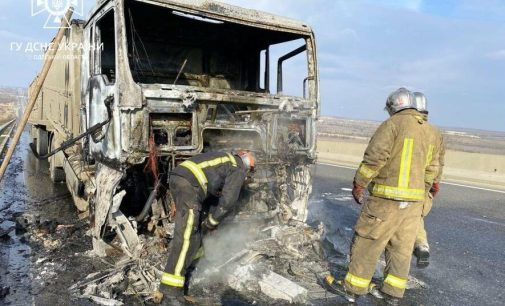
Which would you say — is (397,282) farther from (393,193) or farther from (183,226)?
(183,226)

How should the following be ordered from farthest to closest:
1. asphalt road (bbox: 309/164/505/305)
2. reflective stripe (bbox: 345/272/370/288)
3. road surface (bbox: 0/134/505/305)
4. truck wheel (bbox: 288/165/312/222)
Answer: truck wheel (bbox: 288/165/312/222) < asphalt road (bbox: 309/164/505/305) < road surface (bbox: 0/134/505/305) < reflective stripe (bbox: 345/272/370/288)

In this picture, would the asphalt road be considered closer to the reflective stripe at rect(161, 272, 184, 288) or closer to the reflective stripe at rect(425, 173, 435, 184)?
the reflective stripe at rect(425, 173, 435, 184)

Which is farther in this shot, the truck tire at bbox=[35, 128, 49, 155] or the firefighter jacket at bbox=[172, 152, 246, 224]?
the truck tire at bbox=[35, 128, 49, 155]

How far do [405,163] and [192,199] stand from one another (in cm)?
192

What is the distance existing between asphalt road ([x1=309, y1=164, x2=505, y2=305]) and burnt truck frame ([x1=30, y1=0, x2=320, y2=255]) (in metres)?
1.66

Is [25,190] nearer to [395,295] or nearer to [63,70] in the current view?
[63,70]

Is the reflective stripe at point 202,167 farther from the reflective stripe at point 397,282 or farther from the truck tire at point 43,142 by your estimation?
the truck tire at point 43,142

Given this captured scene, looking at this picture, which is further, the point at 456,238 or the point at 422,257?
the point at 456,238

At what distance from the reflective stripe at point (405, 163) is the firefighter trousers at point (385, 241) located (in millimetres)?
192

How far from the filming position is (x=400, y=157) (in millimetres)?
3748

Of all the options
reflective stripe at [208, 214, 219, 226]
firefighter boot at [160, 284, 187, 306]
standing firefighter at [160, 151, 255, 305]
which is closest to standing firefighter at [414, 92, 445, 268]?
standing firefighter at [160, 151, 255, 305]

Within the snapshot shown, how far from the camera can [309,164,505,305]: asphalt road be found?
14.0ft

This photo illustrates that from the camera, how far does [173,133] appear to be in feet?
14.2

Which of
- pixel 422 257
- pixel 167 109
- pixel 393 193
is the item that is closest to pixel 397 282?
pixel 422 257
